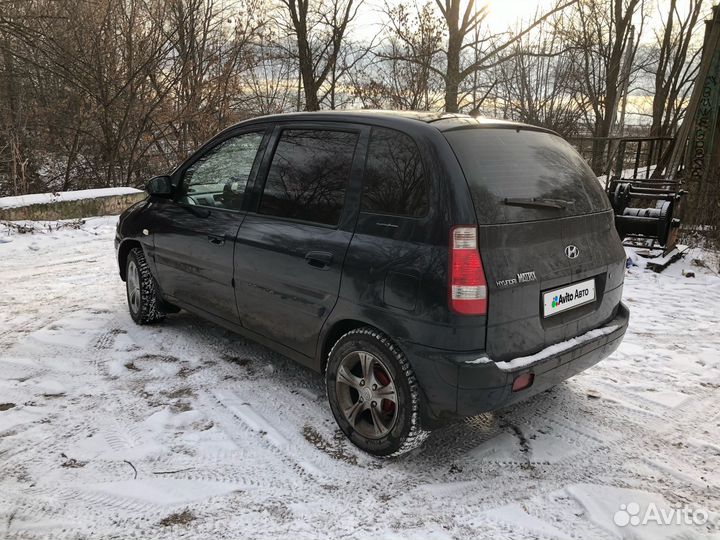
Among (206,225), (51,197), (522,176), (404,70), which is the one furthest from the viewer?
(404,70)

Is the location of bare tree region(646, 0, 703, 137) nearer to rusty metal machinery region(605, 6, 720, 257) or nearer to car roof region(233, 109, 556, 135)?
rusty metal machinery region(605, 6, 720, 257)

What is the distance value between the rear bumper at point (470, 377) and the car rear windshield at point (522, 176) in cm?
68

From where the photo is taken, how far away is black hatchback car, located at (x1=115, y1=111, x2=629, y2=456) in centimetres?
248

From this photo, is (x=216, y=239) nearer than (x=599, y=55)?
Yes

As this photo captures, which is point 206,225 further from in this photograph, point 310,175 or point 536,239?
point 536,239

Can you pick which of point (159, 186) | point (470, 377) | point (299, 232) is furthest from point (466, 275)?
point (159, 186)

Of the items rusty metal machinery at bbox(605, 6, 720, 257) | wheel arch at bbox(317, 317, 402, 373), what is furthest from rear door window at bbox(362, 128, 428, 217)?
rusty metal machinery at bbox(605, 6, 720, 257)

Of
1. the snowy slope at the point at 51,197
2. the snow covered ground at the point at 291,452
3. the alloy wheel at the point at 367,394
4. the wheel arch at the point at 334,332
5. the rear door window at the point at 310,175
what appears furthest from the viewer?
the snowy slope at the point at 51,197

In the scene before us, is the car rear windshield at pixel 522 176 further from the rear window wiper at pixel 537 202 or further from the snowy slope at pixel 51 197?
the snowy slope at pixel 51 197

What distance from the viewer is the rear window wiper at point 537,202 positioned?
104 inches

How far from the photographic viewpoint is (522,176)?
9.21 feet

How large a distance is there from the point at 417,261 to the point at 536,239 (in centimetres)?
65

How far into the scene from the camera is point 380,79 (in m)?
15.2

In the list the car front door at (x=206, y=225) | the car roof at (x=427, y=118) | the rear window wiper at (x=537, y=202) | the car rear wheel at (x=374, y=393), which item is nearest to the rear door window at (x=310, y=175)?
the car roof at (x=427, y=118)
